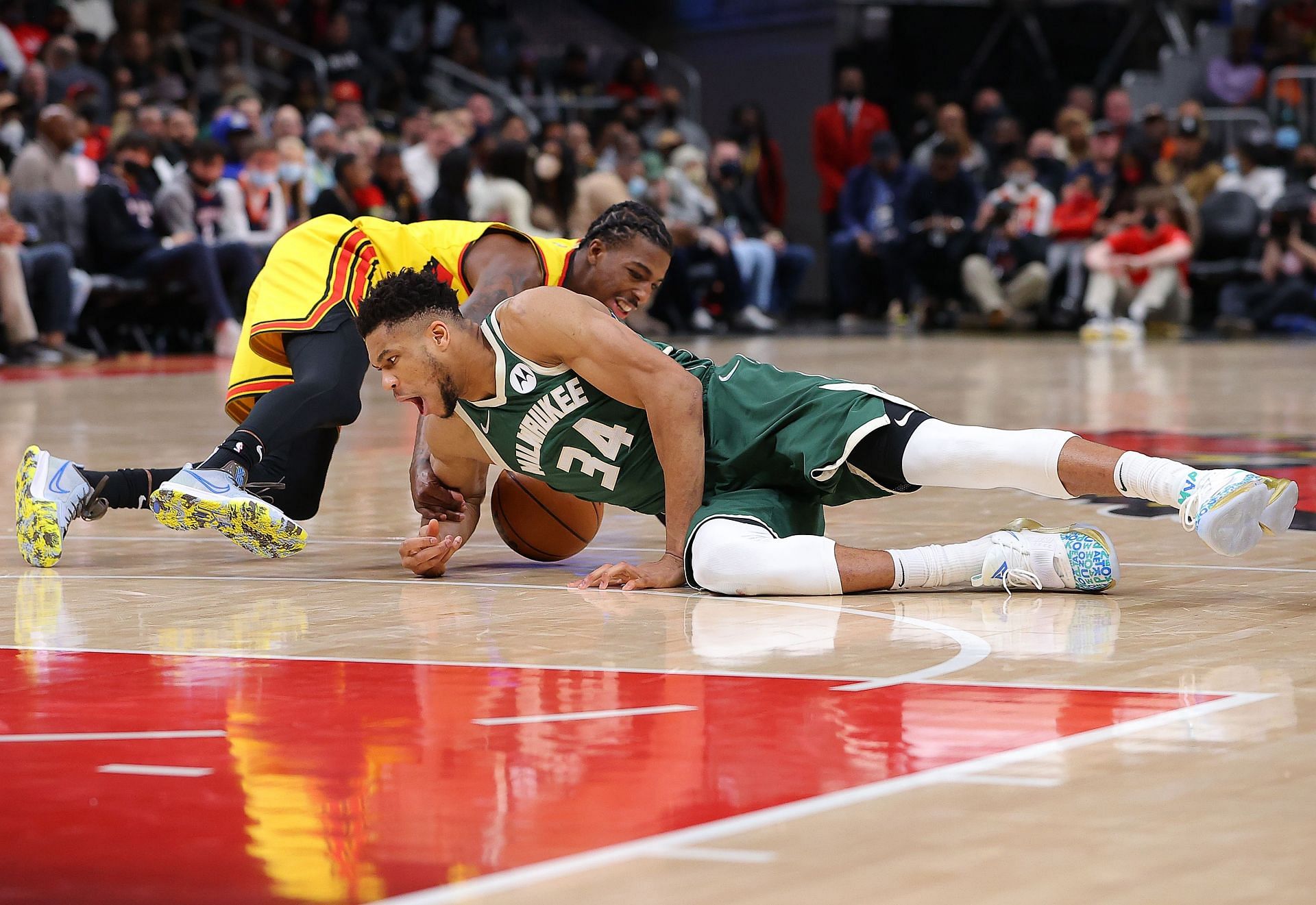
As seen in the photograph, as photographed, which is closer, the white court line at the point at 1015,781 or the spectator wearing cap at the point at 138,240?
the white court line at the point at 1015,781

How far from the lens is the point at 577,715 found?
3.03 meters

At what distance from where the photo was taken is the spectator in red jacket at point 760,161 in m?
20.1

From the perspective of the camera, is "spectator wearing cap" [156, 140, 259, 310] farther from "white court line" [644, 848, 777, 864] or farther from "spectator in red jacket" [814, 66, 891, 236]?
"white court line" [644, 848, 777, 864]

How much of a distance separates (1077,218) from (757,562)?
1399cm

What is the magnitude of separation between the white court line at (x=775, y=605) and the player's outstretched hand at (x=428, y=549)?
1.8 inches

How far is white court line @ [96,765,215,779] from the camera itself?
2.68 metres

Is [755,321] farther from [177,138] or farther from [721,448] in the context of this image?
Result: [721,448]

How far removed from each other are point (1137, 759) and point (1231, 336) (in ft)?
48.3

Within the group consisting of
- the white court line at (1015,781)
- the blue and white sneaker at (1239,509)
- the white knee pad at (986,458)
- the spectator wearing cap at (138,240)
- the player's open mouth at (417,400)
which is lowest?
the white court line at (1015,781)

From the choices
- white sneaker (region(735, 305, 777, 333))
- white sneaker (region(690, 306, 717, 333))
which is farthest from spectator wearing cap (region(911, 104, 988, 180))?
white sneaker (region(690, 306, 717, 333))

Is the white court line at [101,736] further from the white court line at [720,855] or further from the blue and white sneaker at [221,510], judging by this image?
the blue and white sneaker at [221,510]

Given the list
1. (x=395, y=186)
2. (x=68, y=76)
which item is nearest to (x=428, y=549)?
(x=395, y=186)

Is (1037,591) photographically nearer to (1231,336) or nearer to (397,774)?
(397,774)

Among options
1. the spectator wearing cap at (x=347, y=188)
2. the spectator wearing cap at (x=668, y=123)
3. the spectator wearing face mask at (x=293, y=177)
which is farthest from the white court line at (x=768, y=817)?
the spectator wearing cap at (x=668, y=123)
